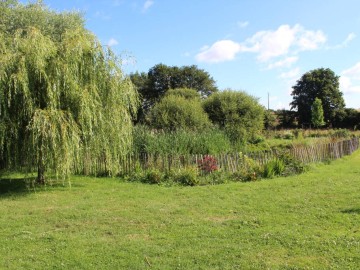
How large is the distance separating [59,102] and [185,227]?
19.1 feet

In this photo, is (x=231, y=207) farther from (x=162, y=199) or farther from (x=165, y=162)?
(x=165, y=162)

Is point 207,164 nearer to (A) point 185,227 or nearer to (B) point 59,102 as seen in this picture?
(B) point 59,102

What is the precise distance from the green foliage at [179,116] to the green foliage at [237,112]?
225 cm

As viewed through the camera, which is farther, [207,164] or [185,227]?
[207,164]

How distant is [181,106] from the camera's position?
2511cm

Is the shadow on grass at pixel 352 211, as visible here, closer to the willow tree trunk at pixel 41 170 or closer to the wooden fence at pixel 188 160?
the wooden fence at pixel 188 160

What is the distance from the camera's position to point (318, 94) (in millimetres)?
54562

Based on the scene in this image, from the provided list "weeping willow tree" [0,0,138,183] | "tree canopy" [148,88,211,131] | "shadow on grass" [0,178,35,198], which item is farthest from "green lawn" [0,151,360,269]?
"tree canopy" [148,88,211,131]

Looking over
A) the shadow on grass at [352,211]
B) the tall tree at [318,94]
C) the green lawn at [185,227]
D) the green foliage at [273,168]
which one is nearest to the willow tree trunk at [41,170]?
the green lawn at [185,227]

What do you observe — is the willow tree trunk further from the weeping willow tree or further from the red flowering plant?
the red flowering plant

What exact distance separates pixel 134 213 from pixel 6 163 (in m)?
5.53

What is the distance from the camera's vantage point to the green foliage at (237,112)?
2659 centimetres

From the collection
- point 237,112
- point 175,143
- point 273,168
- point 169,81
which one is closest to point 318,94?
point 169,81

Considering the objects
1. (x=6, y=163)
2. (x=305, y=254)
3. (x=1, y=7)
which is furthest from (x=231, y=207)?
(x=1, y=7)
